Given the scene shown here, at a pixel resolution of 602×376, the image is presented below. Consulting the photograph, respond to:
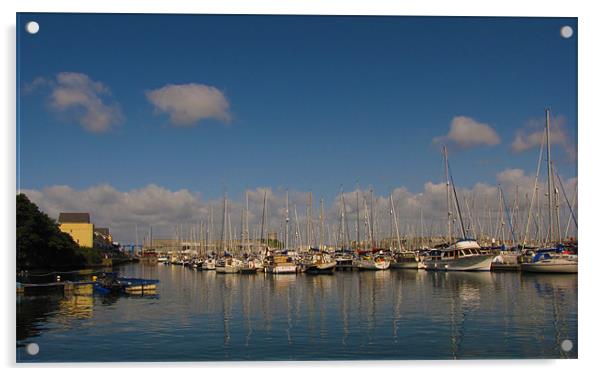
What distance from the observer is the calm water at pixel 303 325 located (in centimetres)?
1032

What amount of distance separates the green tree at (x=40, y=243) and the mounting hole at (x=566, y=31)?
8569 millimetres

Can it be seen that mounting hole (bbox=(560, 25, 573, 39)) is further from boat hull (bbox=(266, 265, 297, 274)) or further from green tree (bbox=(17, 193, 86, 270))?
boat hull (bbox=(266, 265, 297, 274))

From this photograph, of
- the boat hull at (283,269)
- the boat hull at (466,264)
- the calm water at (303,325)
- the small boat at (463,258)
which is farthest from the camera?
the boat hull at (283,269)

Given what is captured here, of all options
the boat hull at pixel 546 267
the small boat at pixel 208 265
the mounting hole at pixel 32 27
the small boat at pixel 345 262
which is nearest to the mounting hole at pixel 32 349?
the mounting hole at pixel 32 27

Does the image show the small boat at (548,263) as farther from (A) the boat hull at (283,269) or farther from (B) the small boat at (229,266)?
(B) the small boat at (229,266)

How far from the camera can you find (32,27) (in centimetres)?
959

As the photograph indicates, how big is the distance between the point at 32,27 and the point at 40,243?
393 inches

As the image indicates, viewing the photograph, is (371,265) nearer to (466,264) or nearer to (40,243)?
(466,264)

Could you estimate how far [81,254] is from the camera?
117 ft

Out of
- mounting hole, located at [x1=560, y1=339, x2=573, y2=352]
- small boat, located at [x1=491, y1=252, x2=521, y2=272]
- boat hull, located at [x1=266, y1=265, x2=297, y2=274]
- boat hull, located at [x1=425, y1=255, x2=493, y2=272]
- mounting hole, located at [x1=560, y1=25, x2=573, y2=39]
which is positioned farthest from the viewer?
boat hull, located at [x1=266, y1=265, x2=297, y2=274]

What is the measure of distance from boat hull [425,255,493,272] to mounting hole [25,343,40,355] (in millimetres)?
27455

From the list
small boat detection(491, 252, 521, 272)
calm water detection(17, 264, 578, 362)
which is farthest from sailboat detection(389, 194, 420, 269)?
calm water detection(17, 264, 578, 362)

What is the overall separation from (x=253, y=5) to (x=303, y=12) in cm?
76

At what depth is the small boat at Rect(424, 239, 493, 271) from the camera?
1330 inches
